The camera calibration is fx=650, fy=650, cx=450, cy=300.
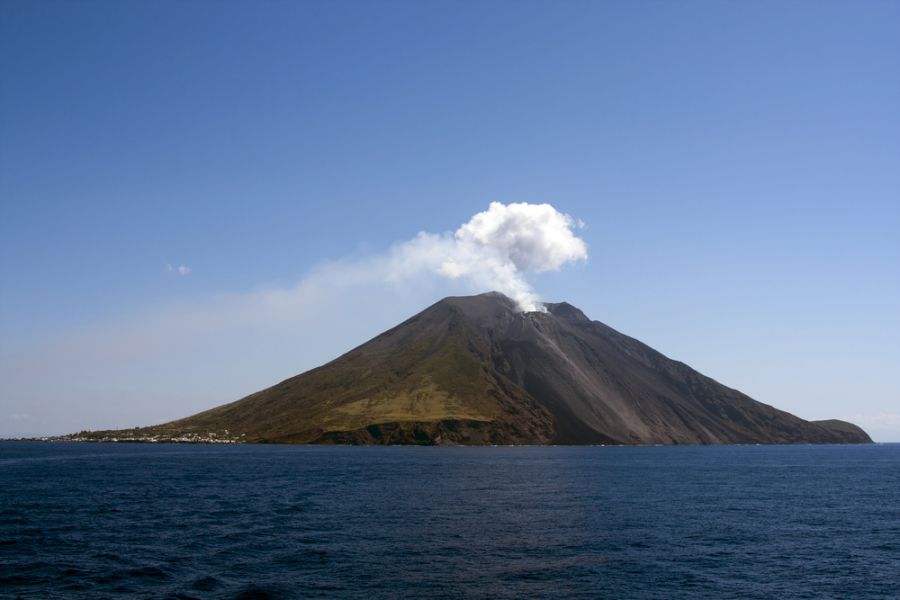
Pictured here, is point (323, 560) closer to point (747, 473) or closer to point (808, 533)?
point (808, 533)

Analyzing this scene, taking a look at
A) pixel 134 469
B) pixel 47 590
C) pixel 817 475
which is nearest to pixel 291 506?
pixel 47 590

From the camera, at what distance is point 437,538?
66438mm

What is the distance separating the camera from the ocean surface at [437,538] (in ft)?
160

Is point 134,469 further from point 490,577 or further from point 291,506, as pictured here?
point 490,577

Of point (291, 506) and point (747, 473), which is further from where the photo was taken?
point (747, 473)

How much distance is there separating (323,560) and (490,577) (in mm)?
14884

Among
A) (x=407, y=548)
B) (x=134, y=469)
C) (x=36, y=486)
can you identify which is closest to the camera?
(x=407, y=548)

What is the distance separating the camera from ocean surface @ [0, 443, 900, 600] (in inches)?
1925

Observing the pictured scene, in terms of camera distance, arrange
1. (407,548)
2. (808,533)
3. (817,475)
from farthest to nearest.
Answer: (817,475)
(808,533)
(407,548)

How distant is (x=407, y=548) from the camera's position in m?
61.5

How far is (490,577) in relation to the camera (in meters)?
51.2

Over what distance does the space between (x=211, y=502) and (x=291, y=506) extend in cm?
1234

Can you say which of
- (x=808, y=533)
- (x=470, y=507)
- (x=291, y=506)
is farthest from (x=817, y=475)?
(x=291, y=506)

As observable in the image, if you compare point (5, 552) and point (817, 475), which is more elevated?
point (5, 552)
